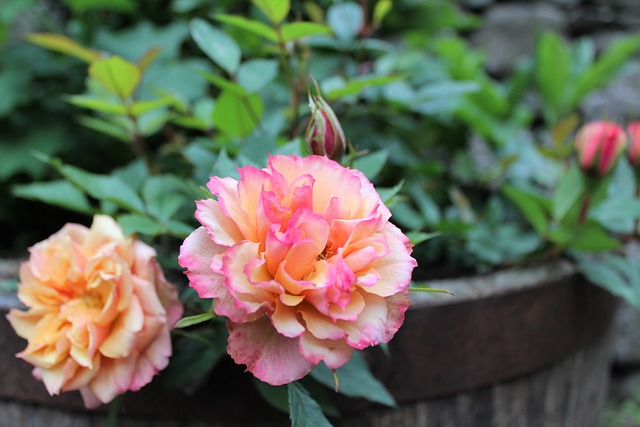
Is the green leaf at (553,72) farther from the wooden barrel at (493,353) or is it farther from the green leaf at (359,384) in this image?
the green leaf at (359,384)

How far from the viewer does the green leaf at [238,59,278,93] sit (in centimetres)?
54

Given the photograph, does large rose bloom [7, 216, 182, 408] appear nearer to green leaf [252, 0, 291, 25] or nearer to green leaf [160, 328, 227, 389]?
green leaf [160, 328, 227, 389]

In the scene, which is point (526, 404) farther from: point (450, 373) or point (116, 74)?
point (116, 74)

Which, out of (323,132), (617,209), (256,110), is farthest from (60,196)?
(617,209)

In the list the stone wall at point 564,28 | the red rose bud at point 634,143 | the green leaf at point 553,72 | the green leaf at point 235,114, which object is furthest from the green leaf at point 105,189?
the stone wall at point 564,28

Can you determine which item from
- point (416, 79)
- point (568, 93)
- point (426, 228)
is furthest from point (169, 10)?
point (568, 93)

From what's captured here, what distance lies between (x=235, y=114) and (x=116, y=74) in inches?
4.3

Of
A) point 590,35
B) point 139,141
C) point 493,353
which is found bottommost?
point 590,35

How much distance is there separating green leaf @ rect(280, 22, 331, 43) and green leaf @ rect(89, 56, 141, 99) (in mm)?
142

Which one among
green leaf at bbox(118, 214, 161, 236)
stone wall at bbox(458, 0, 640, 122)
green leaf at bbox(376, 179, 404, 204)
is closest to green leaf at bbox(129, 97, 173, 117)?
green leaf at bbox(118, 214, 161, 236)

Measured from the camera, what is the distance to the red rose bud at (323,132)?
0.38 m

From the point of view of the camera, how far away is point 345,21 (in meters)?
0.68

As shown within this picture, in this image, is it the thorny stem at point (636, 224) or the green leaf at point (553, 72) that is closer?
the thorny stem at point (636, 224)

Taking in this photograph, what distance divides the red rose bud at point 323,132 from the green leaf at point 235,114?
0.17 meters
